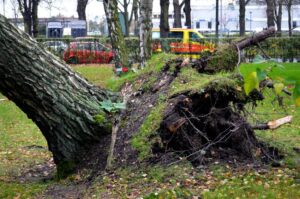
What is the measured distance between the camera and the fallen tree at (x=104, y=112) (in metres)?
6.14

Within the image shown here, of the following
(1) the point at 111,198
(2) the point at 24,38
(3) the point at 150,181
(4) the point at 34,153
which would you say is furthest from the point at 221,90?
(4) the point at 34,153

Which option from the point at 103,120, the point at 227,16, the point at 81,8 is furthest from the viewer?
the point at 227,16

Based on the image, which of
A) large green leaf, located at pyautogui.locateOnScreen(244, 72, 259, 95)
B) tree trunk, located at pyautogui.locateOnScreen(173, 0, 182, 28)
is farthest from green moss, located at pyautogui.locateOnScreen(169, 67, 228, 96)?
tree trunk, located at pyautogui.locateOnScreen(173, 0, 182, 28)

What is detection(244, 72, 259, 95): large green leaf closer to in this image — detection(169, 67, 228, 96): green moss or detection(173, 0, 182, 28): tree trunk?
detection(169, 67, 228, 96): green moss

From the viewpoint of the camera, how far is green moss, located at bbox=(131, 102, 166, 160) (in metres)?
6.15

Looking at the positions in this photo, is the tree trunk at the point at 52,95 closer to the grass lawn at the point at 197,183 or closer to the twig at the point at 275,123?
the grass lawn at the point at 197,183

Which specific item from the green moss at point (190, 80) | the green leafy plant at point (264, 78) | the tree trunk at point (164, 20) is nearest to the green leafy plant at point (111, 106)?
the green moss at point (190, 80)

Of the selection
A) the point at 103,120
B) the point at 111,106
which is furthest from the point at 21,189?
the point at 111,106

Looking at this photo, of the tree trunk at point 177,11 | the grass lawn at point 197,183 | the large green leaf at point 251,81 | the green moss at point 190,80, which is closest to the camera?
the large green leaf at point 251,81

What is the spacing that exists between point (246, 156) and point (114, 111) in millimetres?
1621

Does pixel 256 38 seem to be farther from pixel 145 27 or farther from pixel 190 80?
pixel 145 27

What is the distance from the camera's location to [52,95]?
6.32 metres

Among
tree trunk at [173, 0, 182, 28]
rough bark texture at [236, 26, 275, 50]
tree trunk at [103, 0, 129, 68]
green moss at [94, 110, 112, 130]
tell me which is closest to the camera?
green moss at [94, 110, 112, 130]

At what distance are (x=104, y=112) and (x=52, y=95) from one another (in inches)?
29.7
